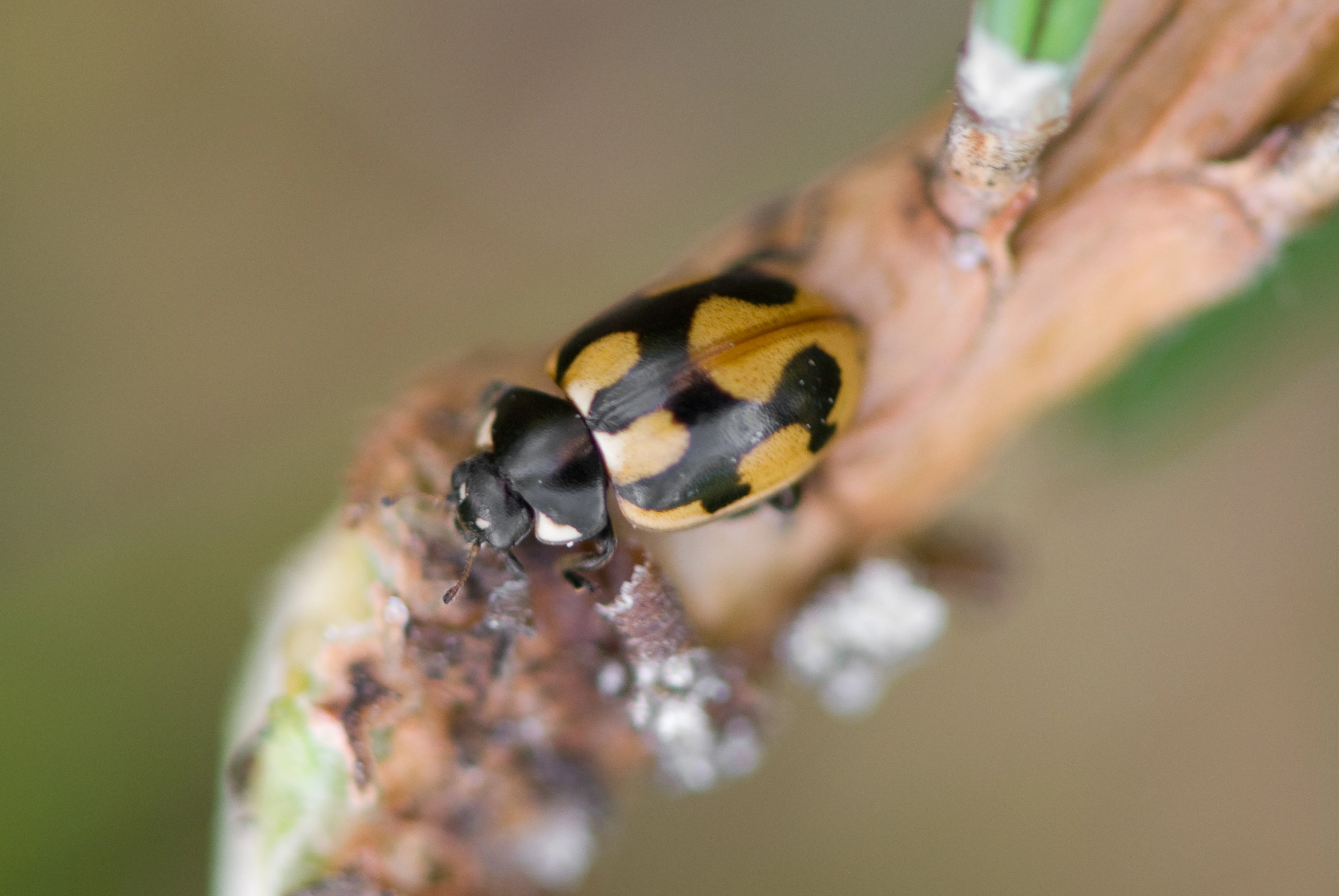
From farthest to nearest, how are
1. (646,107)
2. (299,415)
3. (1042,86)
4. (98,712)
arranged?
(646,107)
(299,415)
(98,712)
(1042,86)

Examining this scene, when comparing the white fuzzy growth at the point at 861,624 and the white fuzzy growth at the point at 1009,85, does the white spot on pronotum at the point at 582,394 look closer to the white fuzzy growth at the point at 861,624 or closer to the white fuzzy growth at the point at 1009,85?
the white fuzzy growth at the point at 861,624

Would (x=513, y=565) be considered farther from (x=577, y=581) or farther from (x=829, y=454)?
(x=829, y=454)

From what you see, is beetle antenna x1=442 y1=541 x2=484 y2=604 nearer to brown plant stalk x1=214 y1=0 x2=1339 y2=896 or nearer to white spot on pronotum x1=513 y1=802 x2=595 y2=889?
brown plant stalk x1=214 y1=0 x2=1339 y2=896

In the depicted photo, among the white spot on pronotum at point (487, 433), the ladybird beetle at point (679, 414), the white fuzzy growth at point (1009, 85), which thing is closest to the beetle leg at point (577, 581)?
the ladybird beetle at point (679, 414)

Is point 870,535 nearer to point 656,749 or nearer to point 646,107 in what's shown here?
point 656,749

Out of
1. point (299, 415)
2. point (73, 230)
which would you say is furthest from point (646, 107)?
point (73, 230)

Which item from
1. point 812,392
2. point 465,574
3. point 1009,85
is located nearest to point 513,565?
point 465,574

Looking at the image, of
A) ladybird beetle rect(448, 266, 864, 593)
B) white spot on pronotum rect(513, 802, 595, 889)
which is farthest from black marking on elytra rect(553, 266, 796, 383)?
white spot on pronotum rect(513, 802, 595, 889)
